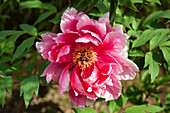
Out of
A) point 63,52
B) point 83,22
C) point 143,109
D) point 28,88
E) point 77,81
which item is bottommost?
point 143,109

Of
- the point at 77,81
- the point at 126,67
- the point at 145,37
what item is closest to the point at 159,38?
the point at 145,37

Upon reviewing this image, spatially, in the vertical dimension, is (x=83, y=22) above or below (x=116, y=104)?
above

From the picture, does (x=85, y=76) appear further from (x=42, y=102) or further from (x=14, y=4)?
(x=14, y=4)

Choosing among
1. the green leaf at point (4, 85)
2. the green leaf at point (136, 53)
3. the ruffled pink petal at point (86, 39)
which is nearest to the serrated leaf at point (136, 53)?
the green leaf at point (136, 53)

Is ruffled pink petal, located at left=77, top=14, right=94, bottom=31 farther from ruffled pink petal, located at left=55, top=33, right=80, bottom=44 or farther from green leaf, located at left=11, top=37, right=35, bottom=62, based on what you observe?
green leaf, located at left=11, top=37, right=35, bottom=62

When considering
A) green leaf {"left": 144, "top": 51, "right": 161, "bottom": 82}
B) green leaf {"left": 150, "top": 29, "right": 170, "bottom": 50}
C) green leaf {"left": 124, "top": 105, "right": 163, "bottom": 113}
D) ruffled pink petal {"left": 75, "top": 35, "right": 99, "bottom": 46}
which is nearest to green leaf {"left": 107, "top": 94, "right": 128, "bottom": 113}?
green leaf {"left": 124, "top": 105, "right": 163, "bottom": 113}

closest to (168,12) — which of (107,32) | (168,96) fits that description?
(107,32)

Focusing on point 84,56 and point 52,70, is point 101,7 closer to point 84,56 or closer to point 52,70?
point 84,56
